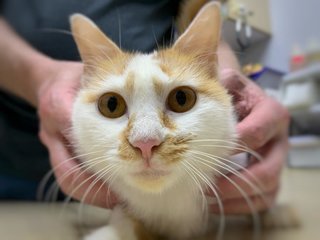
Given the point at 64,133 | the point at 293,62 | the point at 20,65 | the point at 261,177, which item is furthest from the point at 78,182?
the point at 293,62

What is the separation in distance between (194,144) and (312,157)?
1.48 m

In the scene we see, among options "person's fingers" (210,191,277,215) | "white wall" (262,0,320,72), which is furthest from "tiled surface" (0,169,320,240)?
"white wall" (262,0,320,72)

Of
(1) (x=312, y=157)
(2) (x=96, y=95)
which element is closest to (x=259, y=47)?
(1) (x=312, y=157)

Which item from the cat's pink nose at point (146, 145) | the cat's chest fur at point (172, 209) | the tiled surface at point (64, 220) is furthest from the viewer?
the tiled surface at point (64, 220)

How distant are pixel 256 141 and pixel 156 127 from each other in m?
0.21

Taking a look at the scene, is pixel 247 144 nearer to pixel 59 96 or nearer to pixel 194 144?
pixel 194 144

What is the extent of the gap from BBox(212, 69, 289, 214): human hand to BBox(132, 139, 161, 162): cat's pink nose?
0.16m

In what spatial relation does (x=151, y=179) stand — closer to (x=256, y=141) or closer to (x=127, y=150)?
(x=127, y=150)

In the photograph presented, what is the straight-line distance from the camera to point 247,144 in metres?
0.59

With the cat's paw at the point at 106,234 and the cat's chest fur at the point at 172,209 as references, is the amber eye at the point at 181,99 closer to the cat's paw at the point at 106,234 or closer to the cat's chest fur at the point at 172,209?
the cat's chest fur at the point at 172,209

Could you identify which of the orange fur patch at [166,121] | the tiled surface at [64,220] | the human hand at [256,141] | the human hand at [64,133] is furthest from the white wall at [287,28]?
the orange fur patch at [166,121]

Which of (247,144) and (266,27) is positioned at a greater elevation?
(266,27)

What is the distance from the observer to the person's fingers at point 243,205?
24.2 inches

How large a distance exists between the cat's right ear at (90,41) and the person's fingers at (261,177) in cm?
26
